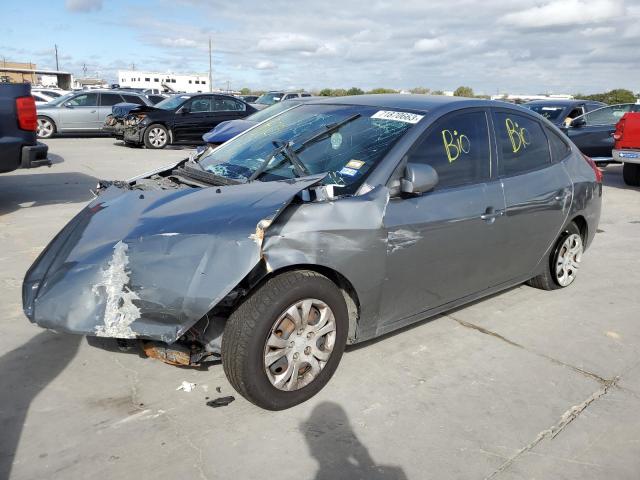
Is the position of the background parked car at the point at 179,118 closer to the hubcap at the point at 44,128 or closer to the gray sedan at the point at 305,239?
the hubcap at the point at 44,128

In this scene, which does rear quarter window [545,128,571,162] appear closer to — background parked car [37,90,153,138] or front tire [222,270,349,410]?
front tire [222,270,349,410]

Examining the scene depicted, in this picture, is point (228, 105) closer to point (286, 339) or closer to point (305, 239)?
point (305, 239)

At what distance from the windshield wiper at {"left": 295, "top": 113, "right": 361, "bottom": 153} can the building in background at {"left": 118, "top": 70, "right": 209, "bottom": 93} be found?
6335 cm

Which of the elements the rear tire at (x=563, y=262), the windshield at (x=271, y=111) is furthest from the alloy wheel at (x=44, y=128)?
the rear tire at (x=563, y=262)

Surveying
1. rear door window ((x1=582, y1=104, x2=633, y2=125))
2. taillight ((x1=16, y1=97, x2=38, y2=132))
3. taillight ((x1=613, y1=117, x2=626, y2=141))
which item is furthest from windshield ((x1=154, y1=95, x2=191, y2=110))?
taillight ((x1=613, y1=117, x2=626, y2=141))

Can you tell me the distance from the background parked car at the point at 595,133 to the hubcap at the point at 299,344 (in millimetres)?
10854

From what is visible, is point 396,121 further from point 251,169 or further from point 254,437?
point 254,437

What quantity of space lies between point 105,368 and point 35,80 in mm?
54484

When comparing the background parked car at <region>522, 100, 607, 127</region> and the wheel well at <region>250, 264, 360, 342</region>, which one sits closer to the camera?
the wheel well at <region>250, 264, 360, 342</region>

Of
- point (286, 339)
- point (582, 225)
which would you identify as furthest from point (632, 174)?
point (286, 339)

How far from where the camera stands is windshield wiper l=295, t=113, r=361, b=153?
3.83m

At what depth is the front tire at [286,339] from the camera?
287 centimetres

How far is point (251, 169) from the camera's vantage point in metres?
3.82

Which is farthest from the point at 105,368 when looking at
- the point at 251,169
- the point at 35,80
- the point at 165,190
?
the point at 35,80
